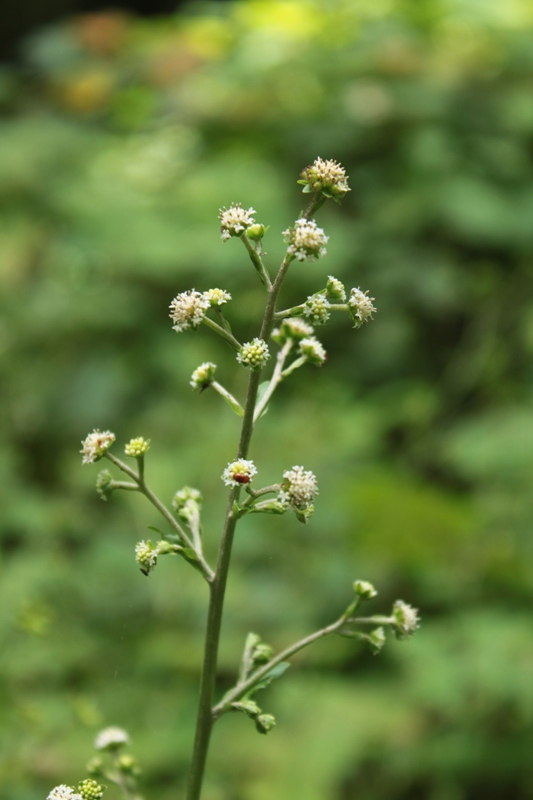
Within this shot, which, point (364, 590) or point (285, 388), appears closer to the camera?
point (364, 590)

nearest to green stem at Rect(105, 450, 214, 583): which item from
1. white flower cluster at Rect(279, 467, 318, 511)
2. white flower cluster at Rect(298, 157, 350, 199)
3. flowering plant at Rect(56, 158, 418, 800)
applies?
flowering plant at Rect(56, 158, 418, 800)

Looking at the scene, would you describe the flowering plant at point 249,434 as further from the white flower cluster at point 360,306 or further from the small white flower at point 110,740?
the small white flower at point 110,740

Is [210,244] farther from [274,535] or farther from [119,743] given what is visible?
[119,743]

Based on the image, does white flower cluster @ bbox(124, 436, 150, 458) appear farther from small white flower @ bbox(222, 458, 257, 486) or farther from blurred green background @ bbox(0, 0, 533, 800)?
blurred green background @ bbox(0, 0, 533, 800)

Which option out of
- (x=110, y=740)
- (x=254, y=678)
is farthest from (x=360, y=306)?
(x=110, y=740)

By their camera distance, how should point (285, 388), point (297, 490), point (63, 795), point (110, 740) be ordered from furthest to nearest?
1. point (285, 388)
2. point (110, 740)
3. point (297, 490)
4. point (63, 795)

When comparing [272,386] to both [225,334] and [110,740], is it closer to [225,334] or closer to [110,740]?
[225,334]
